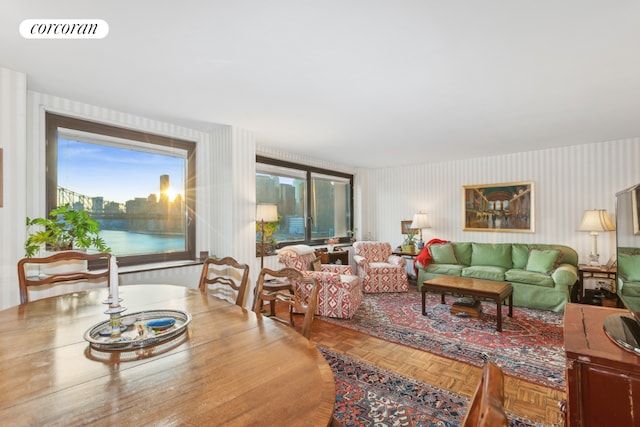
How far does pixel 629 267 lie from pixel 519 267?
12.4ft

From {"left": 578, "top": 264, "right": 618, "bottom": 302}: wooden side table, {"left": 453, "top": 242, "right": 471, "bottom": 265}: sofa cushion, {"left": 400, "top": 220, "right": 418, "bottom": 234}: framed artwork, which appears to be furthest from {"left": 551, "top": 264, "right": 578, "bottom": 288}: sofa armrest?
{"left": 400, "top": 220, "right": 418, "bottom": 234}: framed artwork

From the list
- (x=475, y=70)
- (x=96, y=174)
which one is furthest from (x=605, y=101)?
(x=96, y=174)

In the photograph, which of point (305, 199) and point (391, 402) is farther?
point (305, 199)

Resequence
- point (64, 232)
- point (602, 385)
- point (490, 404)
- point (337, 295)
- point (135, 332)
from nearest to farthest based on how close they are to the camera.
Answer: point (490, 404) → point (602, 385) → point (135, 332) → point (64, 232) → point (337, 295)

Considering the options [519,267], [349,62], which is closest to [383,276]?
[519,267]

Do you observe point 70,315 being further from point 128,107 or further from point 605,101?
point 605,101

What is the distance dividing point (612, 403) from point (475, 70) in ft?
7.32

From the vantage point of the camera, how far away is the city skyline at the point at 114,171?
315cm

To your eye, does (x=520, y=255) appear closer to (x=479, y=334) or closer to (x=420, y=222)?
(x=420, y=222)

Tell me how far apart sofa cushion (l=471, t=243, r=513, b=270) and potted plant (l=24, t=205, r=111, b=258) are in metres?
5.43

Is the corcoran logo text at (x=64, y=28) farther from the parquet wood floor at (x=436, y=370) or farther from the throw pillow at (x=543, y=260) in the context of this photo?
the throw pillow at (x=543, y=260)

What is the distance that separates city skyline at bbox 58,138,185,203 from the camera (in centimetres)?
315

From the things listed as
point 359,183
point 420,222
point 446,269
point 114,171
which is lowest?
point 446,269

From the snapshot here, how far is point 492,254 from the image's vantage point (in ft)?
17.1
